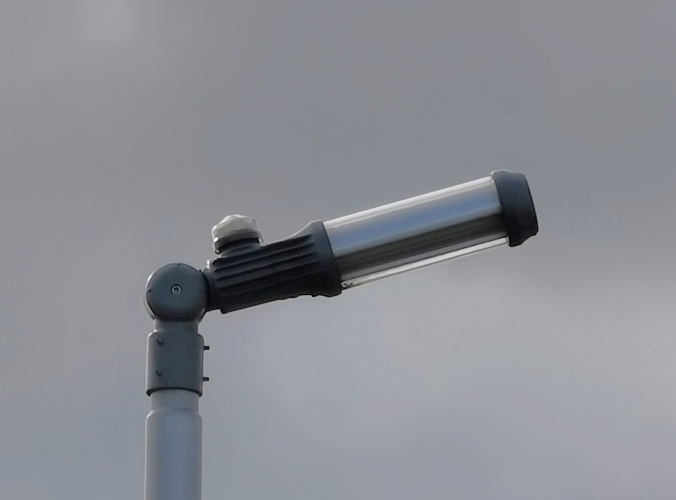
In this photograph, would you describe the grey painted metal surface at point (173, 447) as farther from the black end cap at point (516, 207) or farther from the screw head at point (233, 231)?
the black end cap at point (516, 207)

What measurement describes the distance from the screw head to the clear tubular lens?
31 centimetres

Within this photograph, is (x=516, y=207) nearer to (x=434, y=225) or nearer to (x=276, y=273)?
(x=434, y=225)

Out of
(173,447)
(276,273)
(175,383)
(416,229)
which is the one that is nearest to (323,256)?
(276,273)

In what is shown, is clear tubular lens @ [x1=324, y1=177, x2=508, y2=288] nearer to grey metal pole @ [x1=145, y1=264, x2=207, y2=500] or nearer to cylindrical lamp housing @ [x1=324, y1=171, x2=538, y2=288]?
cylindrical lamp housing @ [x1=324, y1=171, x2=538, y2=288]

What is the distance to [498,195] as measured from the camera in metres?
5.85

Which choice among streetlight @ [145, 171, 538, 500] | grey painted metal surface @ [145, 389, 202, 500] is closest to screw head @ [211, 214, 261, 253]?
streetlight @ [145, 171, 538, 500]

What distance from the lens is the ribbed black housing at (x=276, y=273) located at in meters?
5.80

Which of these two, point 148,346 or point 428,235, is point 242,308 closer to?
point 148,346

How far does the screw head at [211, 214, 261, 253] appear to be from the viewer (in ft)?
19.5

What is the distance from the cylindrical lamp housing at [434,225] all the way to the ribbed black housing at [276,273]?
2.4 inches

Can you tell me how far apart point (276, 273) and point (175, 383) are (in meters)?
0.58

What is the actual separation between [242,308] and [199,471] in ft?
2.20

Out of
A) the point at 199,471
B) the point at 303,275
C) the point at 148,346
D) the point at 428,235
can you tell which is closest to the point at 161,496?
the point at 199,471

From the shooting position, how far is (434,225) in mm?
5801
